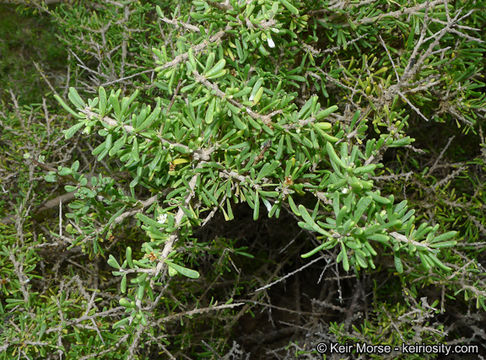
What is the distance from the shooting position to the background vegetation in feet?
4.10

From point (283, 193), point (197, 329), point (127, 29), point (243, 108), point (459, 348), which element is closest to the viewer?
point (243, 108)

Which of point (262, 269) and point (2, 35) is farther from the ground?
point (2, 35)

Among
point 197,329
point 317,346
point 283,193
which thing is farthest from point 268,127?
point 197,329

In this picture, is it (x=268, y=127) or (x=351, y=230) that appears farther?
(x=268, y=127)

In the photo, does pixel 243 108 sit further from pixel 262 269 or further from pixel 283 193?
pixel 262 269

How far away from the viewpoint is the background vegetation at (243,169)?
1.25 metres

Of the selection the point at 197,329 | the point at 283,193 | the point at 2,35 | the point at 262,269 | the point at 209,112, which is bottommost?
the point at 197,329

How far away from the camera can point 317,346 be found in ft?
7.36

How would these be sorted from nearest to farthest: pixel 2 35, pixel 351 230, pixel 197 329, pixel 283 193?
pixel 351 230, pixel 283 193, pixel 197 329, pixel 2 35

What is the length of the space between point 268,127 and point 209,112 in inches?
7.7

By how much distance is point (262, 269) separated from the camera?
271cm

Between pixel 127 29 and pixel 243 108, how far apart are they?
1300 mm

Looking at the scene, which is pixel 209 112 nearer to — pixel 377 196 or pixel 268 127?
pixel 268 127

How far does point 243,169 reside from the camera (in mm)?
1339
